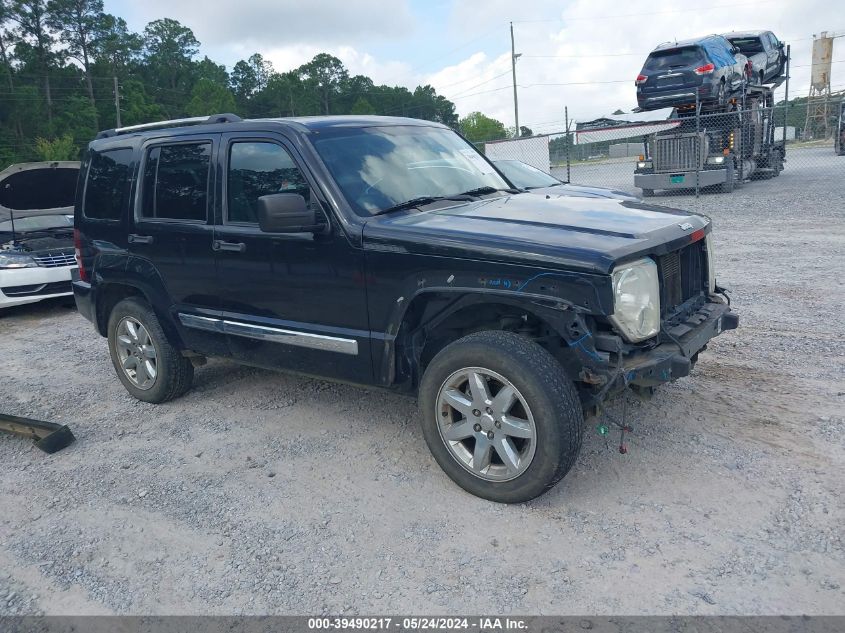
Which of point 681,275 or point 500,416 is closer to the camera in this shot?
point 500,416

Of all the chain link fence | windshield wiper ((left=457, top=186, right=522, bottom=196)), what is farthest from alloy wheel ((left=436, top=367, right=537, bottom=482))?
the chain link fence

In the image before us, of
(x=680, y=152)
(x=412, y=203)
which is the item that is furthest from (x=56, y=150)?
(x=412, y=203)

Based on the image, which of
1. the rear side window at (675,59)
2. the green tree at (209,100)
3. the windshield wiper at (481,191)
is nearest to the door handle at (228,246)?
the windshield wiper at (481,191)

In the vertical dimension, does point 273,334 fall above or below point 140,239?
below

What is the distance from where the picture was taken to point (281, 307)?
4406 mm

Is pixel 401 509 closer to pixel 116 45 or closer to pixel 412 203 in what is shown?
pixel 412 203

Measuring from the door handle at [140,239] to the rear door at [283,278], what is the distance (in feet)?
2.43

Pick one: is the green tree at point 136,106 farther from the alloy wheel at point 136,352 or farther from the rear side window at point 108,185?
the alloy wheel at point 136,352

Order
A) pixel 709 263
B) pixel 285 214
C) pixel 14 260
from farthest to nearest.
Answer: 1. pixel 14 260
2. pixel 709 263
3. pixel 285 214

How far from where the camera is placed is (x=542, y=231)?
3.56 meters

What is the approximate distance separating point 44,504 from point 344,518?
5.90 feet

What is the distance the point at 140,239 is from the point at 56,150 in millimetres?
43690

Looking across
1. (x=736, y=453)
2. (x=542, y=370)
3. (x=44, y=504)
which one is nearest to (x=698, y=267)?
(x=736, y=453)

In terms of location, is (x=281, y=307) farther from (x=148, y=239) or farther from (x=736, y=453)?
(x=736, y=453)
